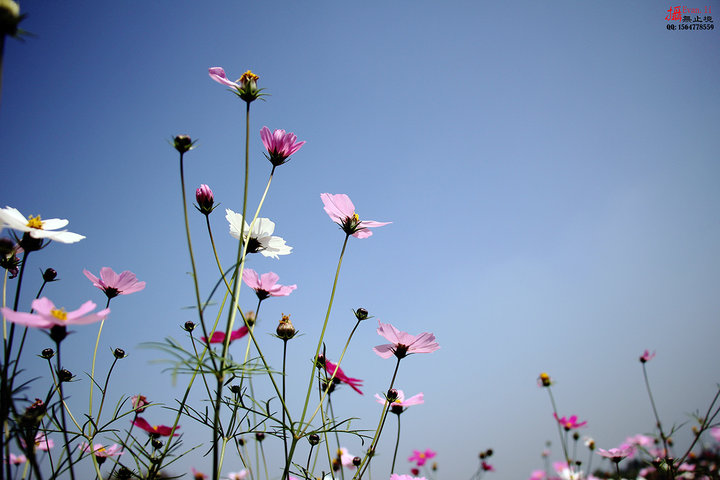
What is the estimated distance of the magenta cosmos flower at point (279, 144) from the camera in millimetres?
879

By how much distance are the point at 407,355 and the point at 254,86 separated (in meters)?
0.83

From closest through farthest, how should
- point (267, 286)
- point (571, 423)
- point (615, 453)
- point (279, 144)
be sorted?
1. point (279, 144)
2. point (267, 286)
3. point (615, 453)
4. point (571, 423)

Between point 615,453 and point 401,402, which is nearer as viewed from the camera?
point 401,402

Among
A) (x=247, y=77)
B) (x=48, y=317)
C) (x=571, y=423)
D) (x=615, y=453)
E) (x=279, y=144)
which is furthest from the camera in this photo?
(x=571, y=423)

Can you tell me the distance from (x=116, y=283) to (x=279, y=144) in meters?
0.56

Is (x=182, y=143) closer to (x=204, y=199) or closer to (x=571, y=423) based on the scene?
(x=204, y=199)

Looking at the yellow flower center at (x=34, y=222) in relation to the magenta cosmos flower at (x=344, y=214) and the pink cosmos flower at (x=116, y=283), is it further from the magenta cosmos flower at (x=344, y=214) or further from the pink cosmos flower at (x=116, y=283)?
the magenta cosmos flower at (x=344, y=214)

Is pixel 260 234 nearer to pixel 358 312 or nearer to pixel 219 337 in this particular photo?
pixel 219 337

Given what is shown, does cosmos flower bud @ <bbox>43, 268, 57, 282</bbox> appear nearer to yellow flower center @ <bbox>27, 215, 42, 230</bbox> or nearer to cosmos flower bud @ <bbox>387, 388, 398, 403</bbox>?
yellow flower center @ <bbox>27, 215, 42, 230</bbox>

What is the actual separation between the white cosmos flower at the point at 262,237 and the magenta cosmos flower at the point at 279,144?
161 mm

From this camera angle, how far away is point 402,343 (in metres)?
1.09

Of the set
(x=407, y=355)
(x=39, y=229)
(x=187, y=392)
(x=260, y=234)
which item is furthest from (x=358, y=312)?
(x=39, y=229)

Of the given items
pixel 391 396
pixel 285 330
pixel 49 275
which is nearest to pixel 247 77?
pixel 285 330

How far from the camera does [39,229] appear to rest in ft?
2.23
